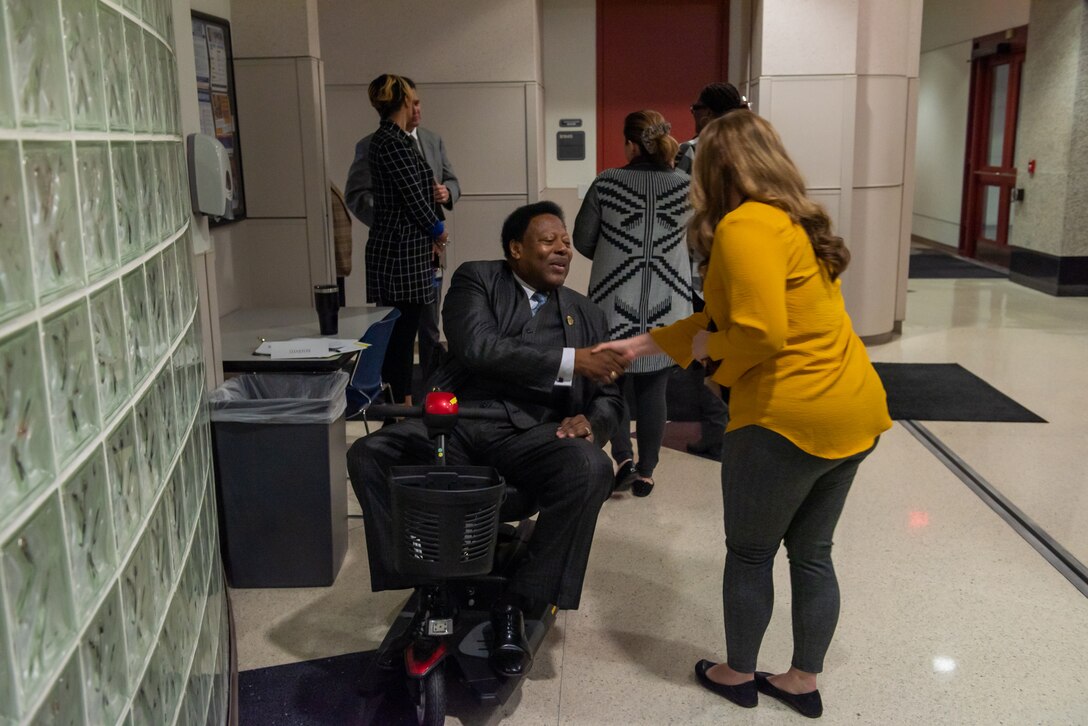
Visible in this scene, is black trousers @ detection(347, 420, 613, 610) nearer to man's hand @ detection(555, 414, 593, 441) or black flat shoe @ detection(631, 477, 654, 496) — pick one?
man's hand @ detection(555, 414, 593, 441)

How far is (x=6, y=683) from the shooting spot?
99 cm

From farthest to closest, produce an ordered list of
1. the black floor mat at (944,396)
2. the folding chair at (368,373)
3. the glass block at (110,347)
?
1. the black floor mat at (944,396)
2. the folding chair at (368,373)
3. the glass block at (110,347)

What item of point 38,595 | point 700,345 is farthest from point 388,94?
point 38,595

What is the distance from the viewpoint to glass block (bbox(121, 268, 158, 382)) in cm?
150

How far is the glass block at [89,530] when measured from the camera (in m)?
1.19

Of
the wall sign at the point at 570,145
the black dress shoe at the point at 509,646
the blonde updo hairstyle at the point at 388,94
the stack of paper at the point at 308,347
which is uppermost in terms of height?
the blonde updo hairstyle at the point at 388,94

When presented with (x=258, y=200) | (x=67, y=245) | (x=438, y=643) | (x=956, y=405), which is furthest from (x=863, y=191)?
(x=67, y=245)

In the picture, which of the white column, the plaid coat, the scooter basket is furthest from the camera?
the white column

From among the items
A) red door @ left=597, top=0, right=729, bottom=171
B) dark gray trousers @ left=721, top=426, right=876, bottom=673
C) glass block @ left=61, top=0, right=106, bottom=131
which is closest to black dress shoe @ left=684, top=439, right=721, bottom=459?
dark gray trousers @ left=721, top=426, right=876, bottom=673

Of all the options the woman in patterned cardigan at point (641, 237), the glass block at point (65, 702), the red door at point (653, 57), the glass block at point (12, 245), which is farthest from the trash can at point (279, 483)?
the red door at point (653, 57)

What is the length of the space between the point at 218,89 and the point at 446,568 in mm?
2933

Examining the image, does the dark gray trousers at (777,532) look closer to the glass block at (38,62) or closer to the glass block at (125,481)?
the glass block at (125,481)

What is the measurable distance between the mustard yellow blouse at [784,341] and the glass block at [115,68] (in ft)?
4.04

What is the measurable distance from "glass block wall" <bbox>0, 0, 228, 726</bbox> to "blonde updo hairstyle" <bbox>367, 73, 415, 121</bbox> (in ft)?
8.16
